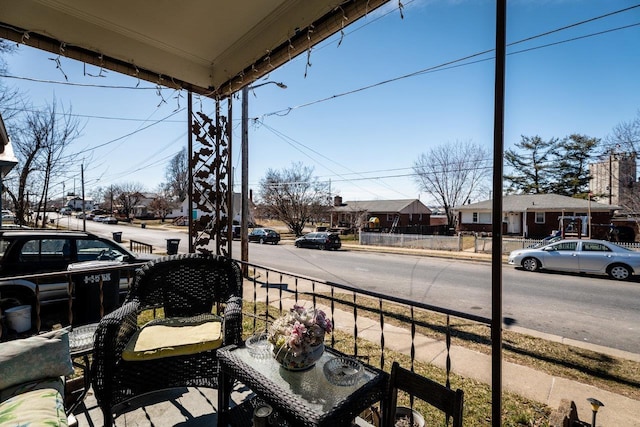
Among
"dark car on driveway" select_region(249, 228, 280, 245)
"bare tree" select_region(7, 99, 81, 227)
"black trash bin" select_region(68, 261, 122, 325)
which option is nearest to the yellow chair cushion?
"black trash bin" select_region(68, 261, 122, 325)

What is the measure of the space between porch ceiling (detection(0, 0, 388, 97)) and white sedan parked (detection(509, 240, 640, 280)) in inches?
449

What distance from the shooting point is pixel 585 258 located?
9.52m

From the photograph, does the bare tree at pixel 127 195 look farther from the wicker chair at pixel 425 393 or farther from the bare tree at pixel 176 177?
the wicker chair at pixel 425 393

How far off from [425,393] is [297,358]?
26.2 inches

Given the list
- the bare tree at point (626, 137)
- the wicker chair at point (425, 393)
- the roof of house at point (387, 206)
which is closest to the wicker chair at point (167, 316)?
the wicker chair at point (425, 393)

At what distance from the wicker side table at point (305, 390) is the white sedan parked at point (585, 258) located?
1139 centimetres

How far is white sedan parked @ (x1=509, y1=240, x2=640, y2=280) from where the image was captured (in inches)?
352

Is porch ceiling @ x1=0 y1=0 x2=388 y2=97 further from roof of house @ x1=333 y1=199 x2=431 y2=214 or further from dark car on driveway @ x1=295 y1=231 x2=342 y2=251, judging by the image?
roof of house @ x1=333 y1=199 x2=431 y2=214

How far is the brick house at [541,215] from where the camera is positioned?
19484 mm

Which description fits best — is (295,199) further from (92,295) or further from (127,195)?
(127,195)

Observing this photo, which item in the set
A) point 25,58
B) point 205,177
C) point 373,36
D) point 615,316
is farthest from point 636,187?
point 25,58

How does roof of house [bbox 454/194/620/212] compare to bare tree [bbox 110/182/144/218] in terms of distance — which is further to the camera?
bare tree [bbox 110/182/144/218]

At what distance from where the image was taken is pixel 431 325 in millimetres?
4777

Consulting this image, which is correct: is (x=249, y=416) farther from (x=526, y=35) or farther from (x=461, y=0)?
(x=526, y=35)
